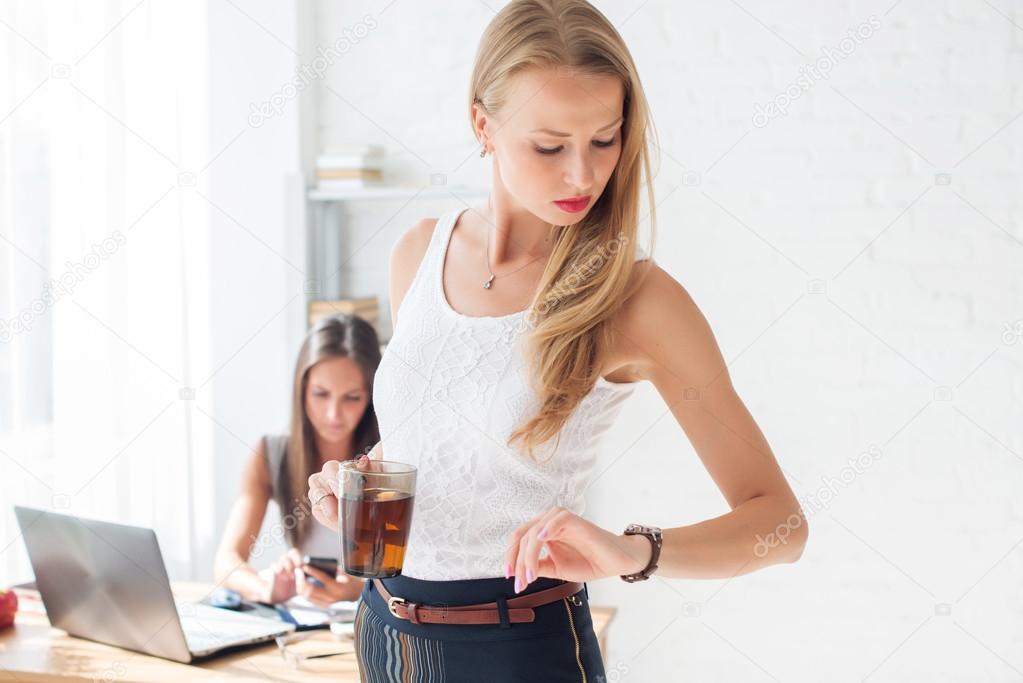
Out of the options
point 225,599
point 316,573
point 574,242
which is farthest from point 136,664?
point 574,242

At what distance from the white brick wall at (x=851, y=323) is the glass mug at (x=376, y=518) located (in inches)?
78.5

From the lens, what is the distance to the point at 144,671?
6.10 feet

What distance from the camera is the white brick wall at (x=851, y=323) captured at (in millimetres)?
2908

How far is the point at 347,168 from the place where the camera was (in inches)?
125

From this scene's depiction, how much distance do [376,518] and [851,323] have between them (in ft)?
7.01

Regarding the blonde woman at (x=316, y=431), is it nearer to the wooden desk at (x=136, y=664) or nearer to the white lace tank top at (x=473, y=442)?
the wooden desk at (x=136, y=664)

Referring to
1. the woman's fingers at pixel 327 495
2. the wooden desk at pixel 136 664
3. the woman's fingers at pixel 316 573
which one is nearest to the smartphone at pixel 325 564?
the woman's fingers at pixel 316 573

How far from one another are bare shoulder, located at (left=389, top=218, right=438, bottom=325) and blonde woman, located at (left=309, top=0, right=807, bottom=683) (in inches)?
7.4

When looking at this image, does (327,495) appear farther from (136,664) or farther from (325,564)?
(325,564)

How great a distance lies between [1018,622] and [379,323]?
2005 millimetres

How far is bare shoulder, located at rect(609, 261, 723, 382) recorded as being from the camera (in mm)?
1269

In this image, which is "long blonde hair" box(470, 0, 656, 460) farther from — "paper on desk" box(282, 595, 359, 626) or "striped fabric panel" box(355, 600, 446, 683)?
"paper on desk" box(282, 595, 359, 626)

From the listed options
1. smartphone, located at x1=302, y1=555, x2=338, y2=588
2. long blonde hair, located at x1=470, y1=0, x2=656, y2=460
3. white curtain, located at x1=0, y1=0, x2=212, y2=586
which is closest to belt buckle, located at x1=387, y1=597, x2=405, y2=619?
long blonde hair, located at x1=470, y1=0, x2=656, y2=460

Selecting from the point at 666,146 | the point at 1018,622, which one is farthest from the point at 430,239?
the point at 1018,622
